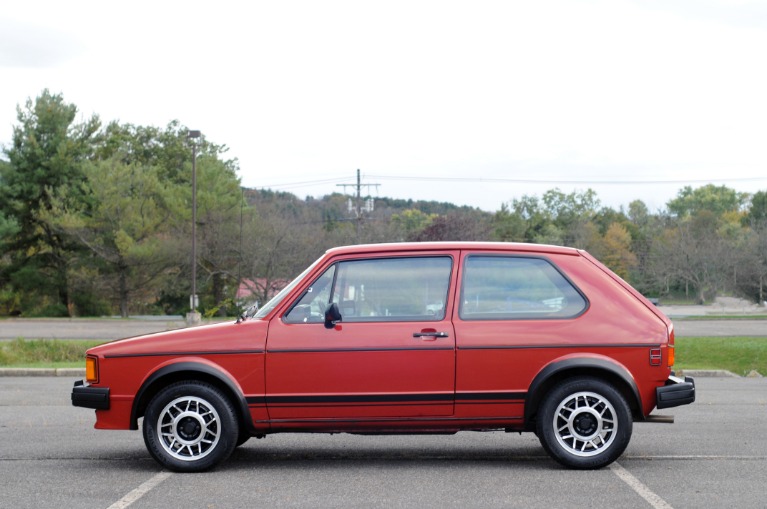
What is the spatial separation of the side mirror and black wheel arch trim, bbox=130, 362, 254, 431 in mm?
849

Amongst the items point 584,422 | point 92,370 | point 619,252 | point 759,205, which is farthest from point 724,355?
point 759,205

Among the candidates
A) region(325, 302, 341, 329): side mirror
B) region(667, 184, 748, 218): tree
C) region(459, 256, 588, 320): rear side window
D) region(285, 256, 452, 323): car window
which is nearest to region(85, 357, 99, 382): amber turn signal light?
region(285, 256, 452, 323): car window

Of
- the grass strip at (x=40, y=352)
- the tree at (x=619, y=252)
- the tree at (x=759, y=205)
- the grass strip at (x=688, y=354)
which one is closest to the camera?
the grass strip at (x=688, y=354)

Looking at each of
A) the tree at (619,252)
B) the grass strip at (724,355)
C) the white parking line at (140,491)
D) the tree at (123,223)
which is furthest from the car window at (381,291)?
the tree at (619,252)

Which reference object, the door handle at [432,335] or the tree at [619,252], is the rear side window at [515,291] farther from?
the tree at [619,252]

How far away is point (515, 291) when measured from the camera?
736 cm

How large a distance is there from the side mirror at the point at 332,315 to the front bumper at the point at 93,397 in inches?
70.9

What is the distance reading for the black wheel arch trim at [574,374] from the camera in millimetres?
7078

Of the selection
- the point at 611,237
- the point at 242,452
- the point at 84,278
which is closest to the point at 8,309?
the point at 84,278

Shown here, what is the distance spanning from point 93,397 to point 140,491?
1044 mm

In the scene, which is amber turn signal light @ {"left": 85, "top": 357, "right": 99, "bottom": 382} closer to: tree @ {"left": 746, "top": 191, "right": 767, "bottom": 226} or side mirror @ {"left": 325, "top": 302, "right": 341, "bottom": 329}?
side mirror @ {"left": 325, "top": 302, "right": 341, "bottom": 329}

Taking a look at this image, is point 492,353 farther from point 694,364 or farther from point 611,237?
point 611,237

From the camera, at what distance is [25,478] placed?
712cm

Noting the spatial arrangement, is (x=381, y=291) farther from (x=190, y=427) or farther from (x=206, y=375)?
(x=190, y=427)
